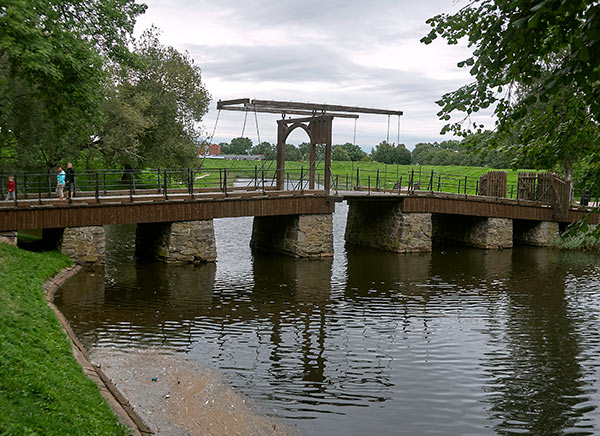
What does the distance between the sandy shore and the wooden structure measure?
1354 cm

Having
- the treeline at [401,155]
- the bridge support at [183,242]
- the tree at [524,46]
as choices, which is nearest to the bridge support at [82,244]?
the bridge support at [183,242]

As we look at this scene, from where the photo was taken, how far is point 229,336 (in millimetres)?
13383

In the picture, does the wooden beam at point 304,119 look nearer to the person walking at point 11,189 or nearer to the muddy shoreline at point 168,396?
the person walking at point 11,189

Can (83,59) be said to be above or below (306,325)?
above

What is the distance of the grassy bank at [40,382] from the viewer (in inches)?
264

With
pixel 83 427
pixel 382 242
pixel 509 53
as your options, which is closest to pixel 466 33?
pixel 509 53

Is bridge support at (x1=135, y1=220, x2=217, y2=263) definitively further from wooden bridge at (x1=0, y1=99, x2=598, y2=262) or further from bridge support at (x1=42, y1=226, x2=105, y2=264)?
A: bridge support at (x1=42, y1=226, x2=105, y2=264)

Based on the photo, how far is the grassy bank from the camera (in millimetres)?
6695

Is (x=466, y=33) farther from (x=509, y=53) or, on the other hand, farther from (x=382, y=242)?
(x=382, y=242)

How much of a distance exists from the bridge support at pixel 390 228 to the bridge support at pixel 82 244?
45.1ft

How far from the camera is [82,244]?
20.0m

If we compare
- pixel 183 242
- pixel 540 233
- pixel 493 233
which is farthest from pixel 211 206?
pixel 540 233

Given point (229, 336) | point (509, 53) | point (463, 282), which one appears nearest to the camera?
point (509, 53)

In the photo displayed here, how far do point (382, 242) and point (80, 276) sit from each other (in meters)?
14.8
